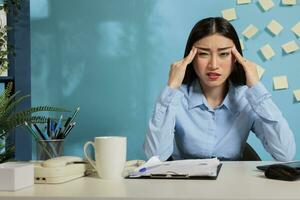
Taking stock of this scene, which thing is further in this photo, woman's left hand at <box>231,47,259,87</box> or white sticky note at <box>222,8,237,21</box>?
white sticky note at <box>222,8,237,21</box>

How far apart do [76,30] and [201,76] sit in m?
1.04

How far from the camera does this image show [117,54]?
2584 mm

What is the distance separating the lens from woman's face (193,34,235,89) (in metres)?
1.81

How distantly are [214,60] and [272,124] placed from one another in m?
0.33

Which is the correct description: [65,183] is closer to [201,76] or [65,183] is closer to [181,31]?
[201,76]

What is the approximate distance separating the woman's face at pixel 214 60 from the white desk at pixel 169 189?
0.77 meters

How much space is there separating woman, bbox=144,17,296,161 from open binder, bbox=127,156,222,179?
0.53m

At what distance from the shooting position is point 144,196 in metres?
0.84

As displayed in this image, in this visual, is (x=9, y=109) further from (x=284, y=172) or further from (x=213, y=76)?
(x=284, y=172)

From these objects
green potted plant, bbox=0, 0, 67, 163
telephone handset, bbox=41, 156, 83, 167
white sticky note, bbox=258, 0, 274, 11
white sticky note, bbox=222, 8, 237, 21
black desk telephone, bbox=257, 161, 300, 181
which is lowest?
black desk telephone, bbox=257, 161, 300, 181

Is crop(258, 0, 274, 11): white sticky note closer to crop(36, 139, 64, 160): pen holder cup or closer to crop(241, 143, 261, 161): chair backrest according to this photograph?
crop(241, 143, 261, 161): chair backrest

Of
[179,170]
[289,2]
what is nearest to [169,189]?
[179,170]

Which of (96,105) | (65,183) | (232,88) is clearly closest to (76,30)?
(96,105)

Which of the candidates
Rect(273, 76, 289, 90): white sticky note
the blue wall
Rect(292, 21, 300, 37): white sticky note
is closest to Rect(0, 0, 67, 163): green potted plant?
the blue wall
